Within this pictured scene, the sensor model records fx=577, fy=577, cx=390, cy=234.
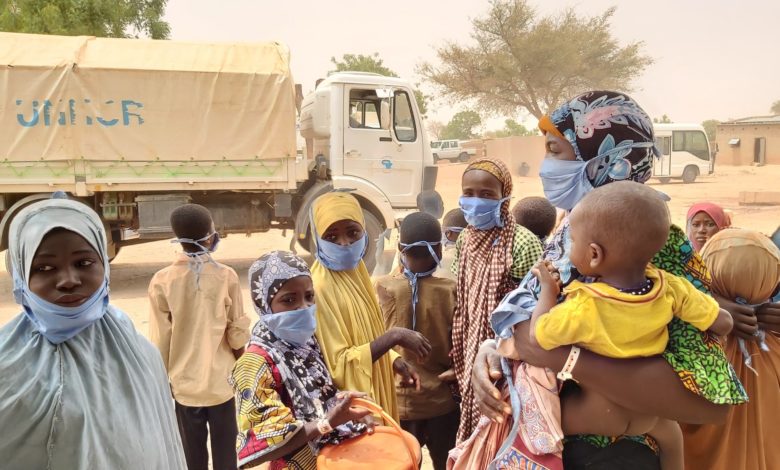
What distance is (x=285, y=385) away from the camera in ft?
6.15

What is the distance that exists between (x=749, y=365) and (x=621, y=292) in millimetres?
817

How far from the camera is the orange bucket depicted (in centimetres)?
170

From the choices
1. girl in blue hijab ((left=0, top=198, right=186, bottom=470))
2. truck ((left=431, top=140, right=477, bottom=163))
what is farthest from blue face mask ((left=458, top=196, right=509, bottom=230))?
truck ((left=431, top=140, right=477, bottom=163))

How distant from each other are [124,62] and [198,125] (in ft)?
4.32

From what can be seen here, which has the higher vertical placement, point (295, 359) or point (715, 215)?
point (715, 215)

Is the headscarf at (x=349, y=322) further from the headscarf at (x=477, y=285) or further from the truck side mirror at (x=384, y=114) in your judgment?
the truck side mirror at (x=384, y=114)

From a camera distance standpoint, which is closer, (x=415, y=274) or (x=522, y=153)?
(x=415, y=274)

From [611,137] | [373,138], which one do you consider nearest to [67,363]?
[611,137]

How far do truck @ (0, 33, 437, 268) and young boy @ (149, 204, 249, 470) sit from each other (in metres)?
4.74

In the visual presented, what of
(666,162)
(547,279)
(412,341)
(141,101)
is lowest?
(412,341)

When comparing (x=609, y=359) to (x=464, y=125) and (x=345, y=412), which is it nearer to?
(x=345, y=412)

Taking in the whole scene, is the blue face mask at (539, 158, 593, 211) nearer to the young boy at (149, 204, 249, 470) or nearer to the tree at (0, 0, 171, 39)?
the young boy at (149, 204, 249, 470)

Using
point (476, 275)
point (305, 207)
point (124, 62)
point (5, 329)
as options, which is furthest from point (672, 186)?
point (5, 329)

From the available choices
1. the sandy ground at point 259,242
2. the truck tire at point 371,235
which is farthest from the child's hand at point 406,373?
the truck tire at point 371,235
